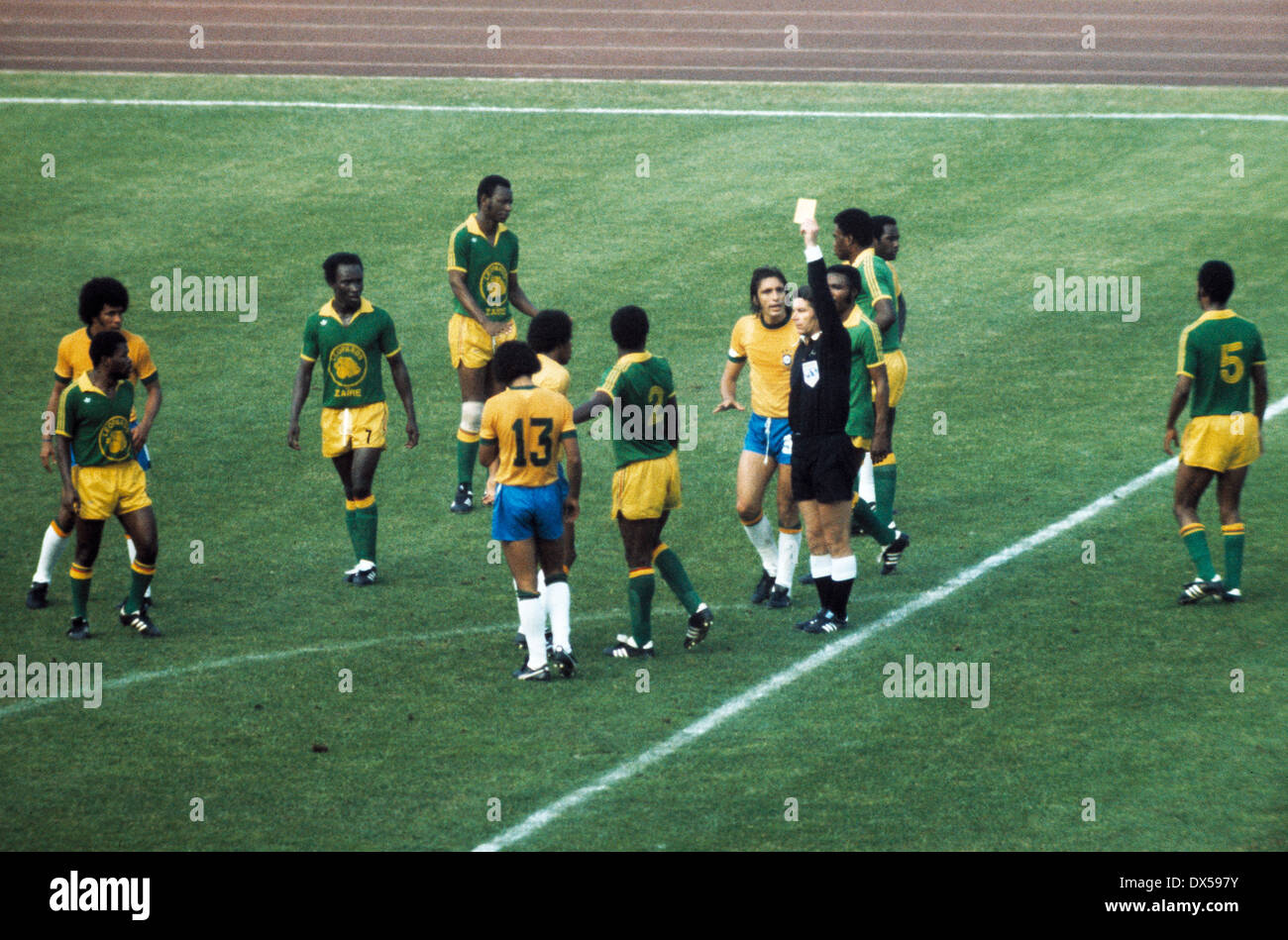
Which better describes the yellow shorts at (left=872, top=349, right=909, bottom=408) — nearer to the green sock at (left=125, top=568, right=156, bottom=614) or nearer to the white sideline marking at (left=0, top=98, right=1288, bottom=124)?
the green sock at (left=125, top=568, right=156, bottom=614)

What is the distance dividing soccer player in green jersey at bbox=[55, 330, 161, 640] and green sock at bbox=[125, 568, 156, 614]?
0.04ft

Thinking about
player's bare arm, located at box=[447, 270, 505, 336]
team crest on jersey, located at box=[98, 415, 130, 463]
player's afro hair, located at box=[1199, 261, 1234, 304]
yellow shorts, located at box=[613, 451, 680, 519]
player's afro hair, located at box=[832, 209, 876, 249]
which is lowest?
yellow shorts, located at box=[613, 451, 680, 519]

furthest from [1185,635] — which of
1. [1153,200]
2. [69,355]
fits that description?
[1153,200]

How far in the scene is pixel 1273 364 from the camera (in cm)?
1659

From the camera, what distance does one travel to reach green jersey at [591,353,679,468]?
10.0 metres

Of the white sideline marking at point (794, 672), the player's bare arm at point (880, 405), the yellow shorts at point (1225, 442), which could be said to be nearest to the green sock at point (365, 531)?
the white sideline marking at point (794, 672)

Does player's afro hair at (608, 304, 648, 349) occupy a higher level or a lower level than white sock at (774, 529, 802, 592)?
higher

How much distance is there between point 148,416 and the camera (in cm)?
1103

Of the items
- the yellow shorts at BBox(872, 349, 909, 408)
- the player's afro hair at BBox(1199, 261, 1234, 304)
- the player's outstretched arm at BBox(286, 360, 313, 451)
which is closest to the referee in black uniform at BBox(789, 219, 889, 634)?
the yellow shorts at BBox(872, 349, 909, 408)

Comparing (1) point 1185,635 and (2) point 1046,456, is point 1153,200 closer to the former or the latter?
(2) point 1046,456

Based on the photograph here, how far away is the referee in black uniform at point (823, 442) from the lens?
10352 mm

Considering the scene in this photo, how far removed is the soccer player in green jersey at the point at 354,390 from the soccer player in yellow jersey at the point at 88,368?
3.92ft

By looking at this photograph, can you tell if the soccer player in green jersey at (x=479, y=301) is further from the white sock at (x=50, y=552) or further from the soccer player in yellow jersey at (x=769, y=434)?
the white sock at (x=50, y=552)

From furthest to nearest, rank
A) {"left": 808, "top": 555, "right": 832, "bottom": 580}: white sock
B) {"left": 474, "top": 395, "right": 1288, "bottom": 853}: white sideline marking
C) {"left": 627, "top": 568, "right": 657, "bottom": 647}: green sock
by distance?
{"left": 808, "top": 555, "right": 832, "bottom": 580}: white sock < {"left": 627, "top": 568, "right": 657, "bottom": 647}: green sock < {"left": 474, "top": 395, "right": 1288, "bottom": 853}: white sideline marking
